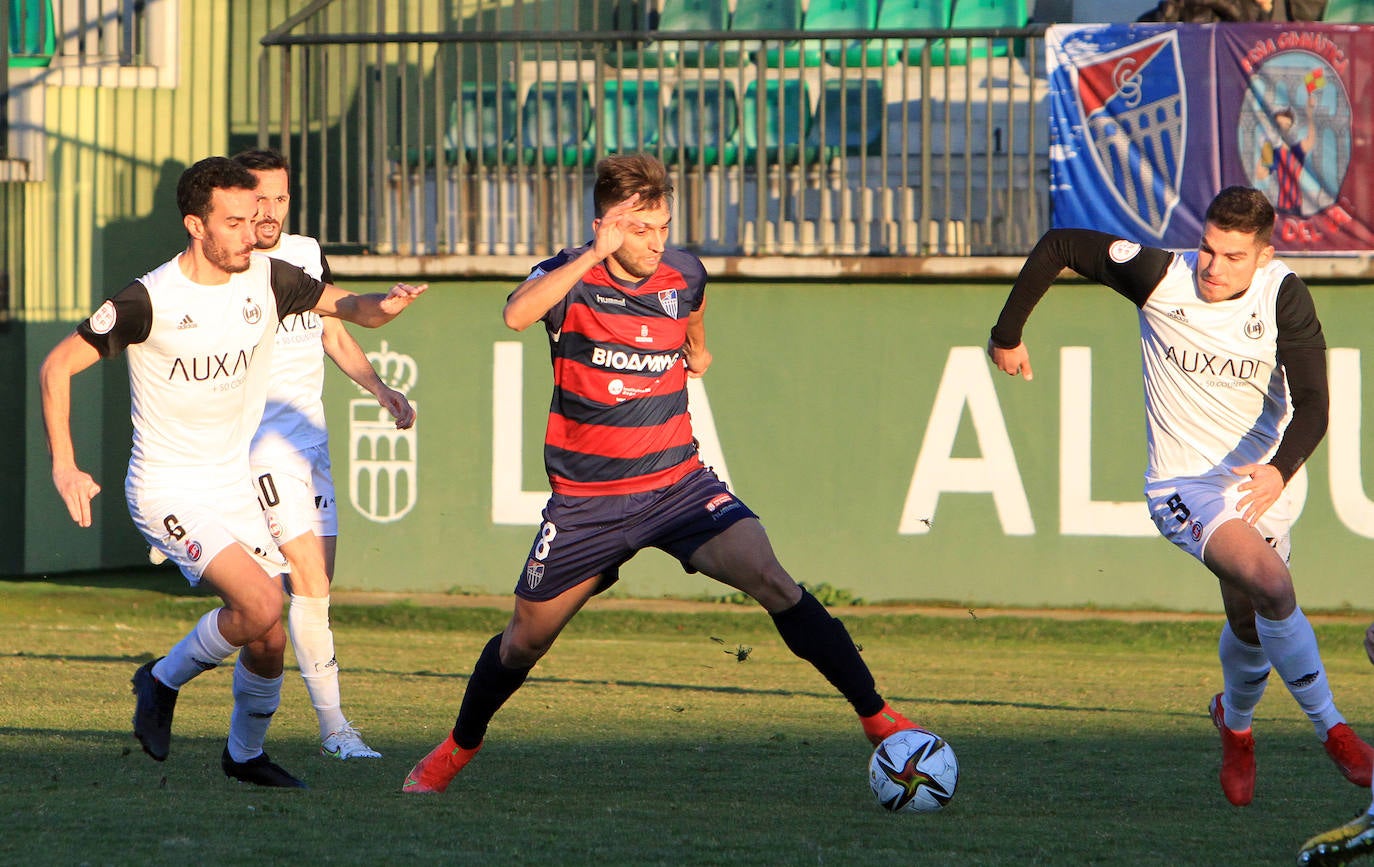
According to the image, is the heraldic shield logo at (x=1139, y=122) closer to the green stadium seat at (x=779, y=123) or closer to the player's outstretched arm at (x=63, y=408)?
the green stadium seat at (x=779, y=123)

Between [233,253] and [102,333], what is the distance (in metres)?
0.52

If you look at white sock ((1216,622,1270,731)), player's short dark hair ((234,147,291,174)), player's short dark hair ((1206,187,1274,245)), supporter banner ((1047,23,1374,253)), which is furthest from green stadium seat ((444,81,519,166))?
white sock ((1216,622,1270,731))

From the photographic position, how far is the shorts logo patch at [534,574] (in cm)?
619

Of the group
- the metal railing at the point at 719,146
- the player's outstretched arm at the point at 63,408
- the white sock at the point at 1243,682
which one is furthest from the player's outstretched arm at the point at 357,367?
the metal railing at the point at 719,146

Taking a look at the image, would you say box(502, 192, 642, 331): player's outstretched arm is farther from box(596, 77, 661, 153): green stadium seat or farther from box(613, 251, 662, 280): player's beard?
box(596, 77, 661, 153): green stadium seat

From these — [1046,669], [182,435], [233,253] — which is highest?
[233,253]

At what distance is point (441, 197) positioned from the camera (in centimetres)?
1388

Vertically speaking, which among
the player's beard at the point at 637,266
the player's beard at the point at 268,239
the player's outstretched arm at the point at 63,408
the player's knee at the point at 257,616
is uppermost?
the player's beard at the point at 268,239

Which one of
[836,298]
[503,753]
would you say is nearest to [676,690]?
[503,753]

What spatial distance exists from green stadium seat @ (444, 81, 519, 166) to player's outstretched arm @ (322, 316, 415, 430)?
634 centimetres

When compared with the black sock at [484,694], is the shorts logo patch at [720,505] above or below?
above

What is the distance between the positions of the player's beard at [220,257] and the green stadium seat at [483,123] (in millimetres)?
7471

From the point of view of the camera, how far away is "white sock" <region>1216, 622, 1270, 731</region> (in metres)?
6.45

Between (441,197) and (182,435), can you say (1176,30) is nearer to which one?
(441,197)
